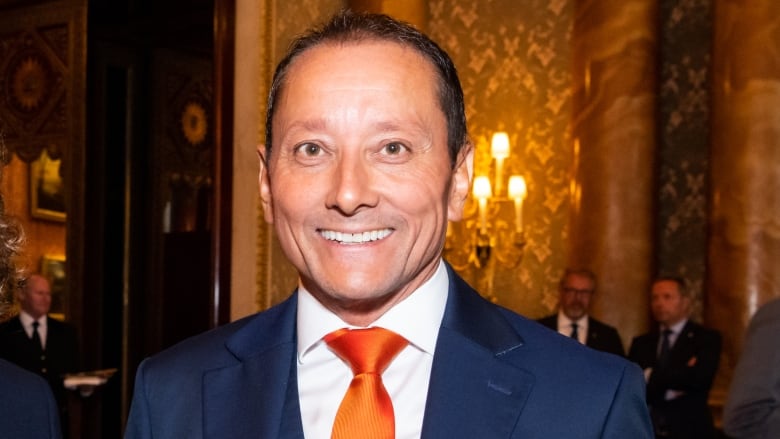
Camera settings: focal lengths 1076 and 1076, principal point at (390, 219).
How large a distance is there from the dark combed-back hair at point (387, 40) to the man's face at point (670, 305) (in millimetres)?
4430

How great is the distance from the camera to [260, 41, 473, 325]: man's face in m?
1.53

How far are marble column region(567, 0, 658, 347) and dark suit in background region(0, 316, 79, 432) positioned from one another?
3157 millimetres

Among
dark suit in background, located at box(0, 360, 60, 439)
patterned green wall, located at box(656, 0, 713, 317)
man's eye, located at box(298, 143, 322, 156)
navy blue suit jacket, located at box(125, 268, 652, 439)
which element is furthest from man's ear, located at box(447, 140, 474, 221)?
patterned green wall, located at box(656, 0, 713, 317)

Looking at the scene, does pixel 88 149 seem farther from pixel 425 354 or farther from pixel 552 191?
pixel 425 354

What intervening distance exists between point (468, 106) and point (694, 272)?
1888 mm

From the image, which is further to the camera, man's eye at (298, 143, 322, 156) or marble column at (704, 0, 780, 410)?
marble column at (704, 0, 780, 410)

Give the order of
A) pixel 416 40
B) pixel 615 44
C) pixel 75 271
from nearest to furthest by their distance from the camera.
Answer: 1. pixel 416 40
2. pixel 615 44
3. pixel 75 271

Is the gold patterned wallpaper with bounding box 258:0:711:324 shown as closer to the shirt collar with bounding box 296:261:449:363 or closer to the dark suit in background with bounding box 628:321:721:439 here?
the dark suit in background with bounding box 628:321:721:439

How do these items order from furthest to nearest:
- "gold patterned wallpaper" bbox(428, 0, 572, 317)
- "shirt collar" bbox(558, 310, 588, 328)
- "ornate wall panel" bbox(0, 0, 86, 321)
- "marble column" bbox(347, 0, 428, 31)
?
"ornate wall panel" bbox(0, 0, 86, 321), "gold patterned wallpaper" bbox(428, 0, 572, 317), "shirt collar" bbox(558, 310, 588, 328), "marble column" bbox(347, 0, 428, 31)

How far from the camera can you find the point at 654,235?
668 cm

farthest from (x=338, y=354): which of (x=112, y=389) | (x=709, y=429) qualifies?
(x=112, y=389)

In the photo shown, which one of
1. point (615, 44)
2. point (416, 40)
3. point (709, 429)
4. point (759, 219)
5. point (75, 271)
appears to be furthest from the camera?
point (75, 271)

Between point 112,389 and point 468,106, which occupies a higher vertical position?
point 468,106

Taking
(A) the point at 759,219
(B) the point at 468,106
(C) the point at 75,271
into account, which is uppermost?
(B) the point at 468,106
